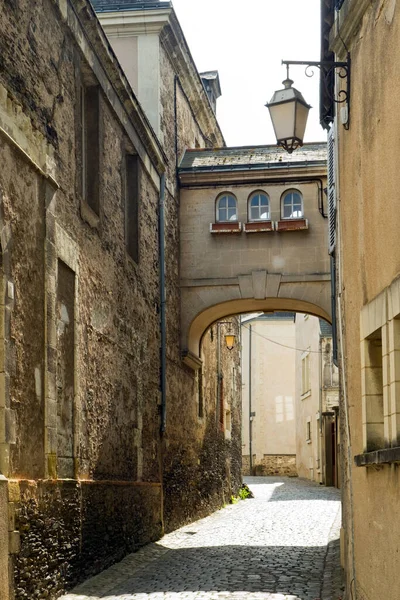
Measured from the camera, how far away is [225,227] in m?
17.9

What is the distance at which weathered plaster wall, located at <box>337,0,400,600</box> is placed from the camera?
6.25 metres

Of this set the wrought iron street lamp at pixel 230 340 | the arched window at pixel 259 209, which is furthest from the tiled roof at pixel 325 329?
the arched window at pixel 259 209

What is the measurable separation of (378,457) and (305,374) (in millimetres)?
32773

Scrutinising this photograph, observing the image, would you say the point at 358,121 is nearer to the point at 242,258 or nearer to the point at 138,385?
the point at 138,385

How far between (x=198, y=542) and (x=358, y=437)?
7.19 meters

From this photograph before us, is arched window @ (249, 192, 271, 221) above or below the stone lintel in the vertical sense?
above

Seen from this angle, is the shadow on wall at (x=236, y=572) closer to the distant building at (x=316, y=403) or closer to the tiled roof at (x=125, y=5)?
the tiled roof at (x=125, y=5)

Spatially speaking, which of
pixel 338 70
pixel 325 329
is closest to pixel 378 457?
pixel 338 70

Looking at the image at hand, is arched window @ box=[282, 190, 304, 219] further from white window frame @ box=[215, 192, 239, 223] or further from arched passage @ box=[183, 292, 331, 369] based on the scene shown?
arched passage @ box=[183, 292, 331, 369]

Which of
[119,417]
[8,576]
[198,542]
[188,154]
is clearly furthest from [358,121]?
[188,154]

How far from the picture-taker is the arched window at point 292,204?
710 inches

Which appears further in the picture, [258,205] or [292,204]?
[258,205]

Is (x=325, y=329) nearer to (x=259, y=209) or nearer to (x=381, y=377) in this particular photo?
(x=259, y=209)

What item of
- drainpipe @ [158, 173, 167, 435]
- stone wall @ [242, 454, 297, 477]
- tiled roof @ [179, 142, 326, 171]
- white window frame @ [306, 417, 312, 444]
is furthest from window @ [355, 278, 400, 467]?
stone wall @ [242, 454, 297, 477]
